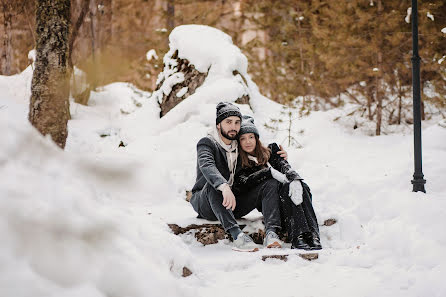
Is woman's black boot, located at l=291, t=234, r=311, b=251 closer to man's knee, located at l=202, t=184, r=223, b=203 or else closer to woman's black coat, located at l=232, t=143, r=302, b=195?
woman's black coat, located at l=232, t=143, r=302, b=195

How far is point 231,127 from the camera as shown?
3.71m

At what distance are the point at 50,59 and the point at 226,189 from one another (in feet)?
7.24

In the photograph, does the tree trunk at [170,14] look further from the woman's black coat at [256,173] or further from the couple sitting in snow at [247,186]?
the woman's black coat at [256,173]

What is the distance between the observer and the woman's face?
374 cm

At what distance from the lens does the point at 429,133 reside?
6.50 meters

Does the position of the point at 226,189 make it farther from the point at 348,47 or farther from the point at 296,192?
the point at 348,47

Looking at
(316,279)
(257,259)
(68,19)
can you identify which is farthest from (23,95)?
(316,279)

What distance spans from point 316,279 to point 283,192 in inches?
45.1

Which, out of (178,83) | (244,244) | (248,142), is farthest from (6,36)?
(244,244)

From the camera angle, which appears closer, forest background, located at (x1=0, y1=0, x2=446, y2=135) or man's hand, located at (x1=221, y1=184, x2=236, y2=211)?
man's hand, located at (x1=221, y1=184, x2=236, y2=211)

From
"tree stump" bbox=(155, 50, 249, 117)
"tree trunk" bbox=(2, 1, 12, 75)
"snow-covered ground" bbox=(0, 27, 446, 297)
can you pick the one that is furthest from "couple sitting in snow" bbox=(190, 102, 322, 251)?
"tree trunk" bbox=(2, 1, 12, 75)

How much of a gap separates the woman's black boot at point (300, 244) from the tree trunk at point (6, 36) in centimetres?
601

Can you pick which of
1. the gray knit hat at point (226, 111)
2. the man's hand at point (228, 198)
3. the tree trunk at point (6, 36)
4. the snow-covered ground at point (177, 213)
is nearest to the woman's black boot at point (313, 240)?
the snow-covered ground at point (177, 213)

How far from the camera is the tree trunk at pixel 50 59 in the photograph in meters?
4.11
